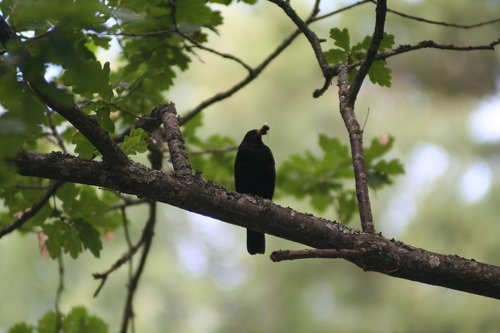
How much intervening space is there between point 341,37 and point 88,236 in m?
1.79

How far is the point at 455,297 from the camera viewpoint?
9156 millimetres

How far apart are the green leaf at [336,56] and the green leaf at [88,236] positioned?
1641 millimetres

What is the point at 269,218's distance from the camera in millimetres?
2609

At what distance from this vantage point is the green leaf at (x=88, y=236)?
11.3ft

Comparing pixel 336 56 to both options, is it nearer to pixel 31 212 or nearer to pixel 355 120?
pixel 355 120

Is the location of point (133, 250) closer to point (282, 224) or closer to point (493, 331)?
point (282, 224)

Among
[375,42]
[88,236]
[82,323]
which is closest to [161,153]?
[88,236]

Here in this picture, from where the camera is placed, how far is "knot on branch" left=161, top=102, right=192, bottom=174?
2.79 m

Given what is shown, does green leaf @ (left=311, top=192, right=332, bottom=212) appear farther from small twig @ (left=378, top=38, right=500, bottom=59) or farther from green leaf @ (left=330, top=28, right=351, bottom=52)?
small twig @ (left=378, top=38, right=500, bottom=59)

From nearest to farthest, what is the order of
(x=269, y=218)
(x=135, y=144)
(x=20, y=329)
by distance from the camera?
(x=269, y=218), (x=135, y=144), (x=20, y=329)

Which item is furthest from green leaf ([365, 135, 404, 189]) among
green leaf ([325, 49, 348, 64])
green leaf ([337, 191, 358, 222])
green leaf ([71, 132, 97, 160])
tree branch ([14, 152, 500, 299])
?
green leaf ([71, 132, 97, 160])

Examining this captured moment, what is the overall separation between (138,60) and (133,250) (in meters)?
1.26

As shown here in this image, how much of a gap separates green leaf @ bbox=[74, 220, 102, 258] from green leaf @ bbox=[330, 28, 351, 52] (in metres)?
1.72

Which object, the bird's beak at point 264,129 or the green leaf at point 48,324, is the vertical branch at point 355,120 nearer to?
the bird's beak at point 264,129
